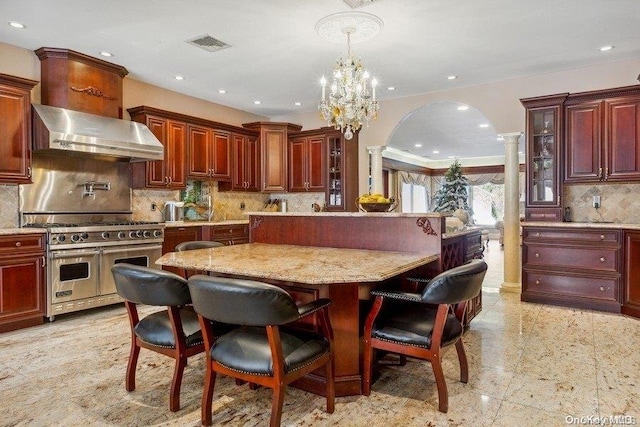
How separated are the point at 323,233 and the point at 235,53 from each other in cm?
237

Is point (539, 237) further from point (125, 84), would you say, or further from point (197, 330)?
point (125, 84)

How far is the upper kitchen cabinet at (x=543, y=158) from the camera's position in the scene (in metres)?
4.73

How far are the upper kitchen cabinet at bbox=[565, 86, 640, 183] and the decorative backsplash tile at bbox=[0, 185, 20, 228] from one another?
20.2 feet

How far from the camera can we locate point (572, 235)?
441 cm

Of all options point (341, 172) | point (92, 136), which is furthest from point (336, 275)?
point (341, 172)

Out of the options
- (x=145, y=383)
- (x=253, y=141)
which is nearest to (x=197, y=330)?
(x=145, y=383)

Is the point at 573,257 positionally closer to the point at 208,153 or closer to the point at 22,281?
the point at 208,153

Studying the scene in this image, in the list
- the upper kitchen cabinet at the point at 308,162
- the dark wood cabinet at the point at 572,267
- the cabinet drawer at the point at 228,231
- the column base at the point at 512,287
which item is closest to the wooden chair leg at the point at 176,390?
the cabinet drawer at the point at 228,231

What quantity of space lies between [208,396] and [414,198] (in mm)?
11880

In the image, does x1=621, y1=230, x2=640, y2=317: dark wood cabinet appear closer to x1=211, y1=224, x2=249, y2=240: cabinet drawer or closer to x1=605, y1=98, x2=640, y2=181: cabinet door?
x1=605, y1=98, x2=640, y2=181: cabinet door

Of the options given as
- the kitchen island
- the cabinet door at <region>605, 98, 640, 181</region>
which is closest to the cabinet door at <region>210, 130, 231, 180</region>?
the kitchen island

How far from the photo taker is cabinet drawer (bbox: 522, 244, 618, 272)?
4230mm

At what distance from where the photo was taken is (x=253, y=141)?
6.63m

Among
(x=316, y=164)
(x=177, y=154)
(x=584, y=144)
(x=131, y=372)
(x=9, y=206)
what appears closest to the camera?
(x=131, y=372)
